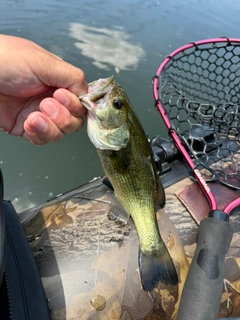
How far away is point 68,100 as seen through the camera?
1.48 m

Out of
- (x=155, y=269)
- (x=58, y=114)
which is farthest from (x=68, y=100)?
(x=155, y=269)

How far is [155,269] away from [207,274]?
257 mm

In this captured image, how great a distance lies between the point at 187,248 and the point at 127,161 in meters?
0.60

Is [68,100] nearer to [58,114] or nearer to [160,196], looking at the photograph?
[58,114]

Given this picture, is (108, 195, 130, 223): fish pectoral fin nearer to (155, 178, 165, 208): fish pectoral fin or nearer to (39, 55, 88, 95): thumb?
(155, 178, 165, 208): fish pectoral fin

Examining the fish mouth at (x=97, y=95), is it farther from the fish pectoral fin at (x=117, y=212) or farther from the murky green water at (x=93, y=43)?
the murky green water at (x=93, y=43)

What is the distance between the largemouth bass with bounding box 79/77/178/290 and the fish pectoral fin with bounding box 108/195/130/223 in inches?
1.1

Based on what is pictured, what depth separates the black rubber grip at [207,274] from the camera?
133 centimetres

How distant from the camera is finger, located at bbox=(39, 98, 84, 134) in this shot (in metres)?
1.51

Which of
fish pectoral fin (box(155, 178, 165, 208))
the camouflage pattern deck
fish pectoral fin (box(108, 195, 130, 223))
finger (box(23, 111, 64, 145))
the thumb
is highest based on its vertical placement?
the thumb

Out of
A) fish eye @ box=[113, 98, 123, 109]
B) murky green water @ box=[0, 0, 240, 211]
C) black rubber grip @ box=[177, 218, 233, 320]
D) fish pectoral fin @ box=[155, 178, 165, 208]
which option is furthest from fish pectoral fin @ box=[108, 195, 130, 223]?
murky green water @ box=[0, 0, 240, 211]

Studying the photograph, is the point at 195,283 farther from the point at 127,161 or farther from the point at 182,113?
the point at 182,113

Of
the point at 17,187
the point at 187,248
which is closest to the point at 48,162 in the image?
the point at 17,187

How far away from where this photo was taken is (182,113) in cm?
405
